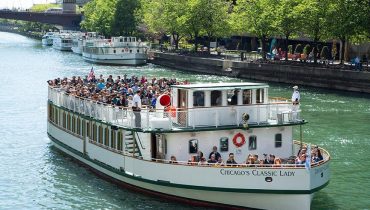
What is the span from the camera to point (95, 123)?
35344 millimetres

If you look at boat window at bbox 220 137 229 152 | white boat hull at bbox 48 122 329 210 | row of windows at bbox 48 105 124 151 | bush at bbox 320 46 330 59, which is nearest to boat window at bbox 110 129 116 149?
row of windows at bbox 48 105 124 151

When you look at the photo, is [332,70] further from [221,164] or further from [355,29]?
[221,164]

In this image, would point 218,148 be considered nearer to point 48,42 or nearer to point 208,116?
point 208,116

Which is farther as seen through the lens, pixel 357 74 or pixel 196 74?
pixel 196 74

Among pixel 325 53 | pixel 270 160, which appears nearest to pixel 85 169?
pixel 270 160

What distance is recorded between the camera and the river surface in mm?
31594

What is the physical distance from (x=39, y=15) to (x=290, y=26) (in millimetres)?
107892

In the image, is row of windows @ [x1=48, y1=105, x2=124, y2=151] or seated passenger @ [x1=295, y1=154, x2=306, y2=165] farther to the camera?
row of windows @ [x1=48, y1=105, x2=124, y2=151]

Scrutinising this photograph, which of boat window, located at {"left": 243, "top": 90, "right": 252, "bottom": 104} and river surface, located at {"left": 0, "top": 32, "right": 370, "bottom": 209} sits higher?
boat window, located at {"left": 243, "top": 90, "right": 252, "bottom": 104}

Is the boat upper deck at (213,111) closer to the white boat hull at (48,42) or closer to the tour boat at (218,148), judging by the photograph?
the tour boat at (218,148)

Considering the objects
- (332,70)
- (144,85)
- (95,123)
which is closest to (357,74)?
(332,70)

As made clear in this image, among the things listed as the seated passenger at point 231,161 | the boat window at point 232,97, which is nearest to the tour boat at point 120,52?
the boat window at point 232,97

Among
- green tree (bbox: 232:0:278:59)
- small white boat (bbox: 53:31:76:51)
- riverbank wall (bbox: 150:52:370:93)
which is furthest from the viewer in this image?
small white boat (bbox: 53:31:76:51)

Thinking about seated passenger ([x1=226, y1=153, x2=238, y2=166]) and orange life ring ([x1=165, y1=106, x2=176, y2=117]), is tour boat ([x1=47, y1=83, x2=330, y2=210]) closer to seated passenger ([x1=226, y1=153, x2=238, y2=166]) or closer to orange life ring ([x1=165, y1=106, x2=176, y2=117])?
orange life ring ([x1=165, y1=106, x2=176, y2=117])
